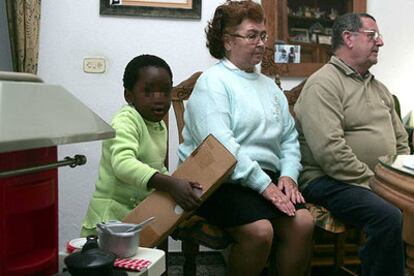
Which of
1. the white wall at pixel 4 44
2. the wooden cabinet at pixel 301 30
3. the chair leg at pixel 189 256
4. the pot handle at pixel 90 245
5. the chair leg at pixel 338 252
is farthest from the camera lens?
the wooden cabinet at pixel 301 30

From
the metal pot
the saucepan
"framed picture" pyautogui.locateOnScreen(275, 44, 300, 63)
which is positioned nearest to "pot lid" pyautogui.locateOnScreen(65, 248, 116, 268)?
the metal pot

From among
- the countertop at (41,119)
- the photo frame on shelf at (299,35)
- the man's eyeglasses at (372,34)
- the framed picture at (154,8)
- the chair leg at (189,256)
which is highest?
the framed picture at (154,8)

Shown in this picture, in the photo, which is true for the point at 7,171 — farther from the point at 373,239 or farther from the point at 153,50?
the point at 153,50

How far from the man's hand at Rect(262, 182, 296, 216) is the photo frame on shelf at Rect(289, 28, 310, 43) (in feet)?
4.28

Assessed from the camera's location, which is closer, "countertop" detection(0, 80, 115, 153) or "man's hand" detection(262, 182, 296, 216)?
"countertop" detection(0, 80, 115, 153)

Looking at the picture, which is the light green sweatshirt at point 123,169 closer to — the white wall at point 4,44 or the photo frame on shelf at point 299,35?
the white wall at point 4,44

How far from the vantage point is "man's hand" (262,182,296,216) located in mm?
1797

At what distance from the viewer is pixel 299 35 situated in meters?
2.87

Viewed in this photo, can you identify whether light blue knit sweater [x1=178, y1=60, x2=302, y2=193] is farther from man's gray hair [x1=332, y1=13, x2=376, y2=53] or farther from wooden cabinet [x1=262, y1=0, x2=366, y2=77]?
wooden cabinet [x1=262, y1=0, x2=366, y2=77]

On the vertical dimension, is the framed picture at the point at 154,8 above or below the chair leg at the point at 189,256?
above

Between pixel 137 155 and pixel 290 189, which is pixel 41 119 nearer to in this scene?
pixel 137 155

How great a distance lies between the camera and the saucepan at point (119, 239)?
1.07 meters

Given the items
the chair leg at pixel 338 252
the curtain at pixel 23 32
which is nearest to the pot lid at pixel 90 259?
the chair leg at pixel 338 252

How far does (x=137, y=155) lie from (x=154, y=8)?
4.30ft
